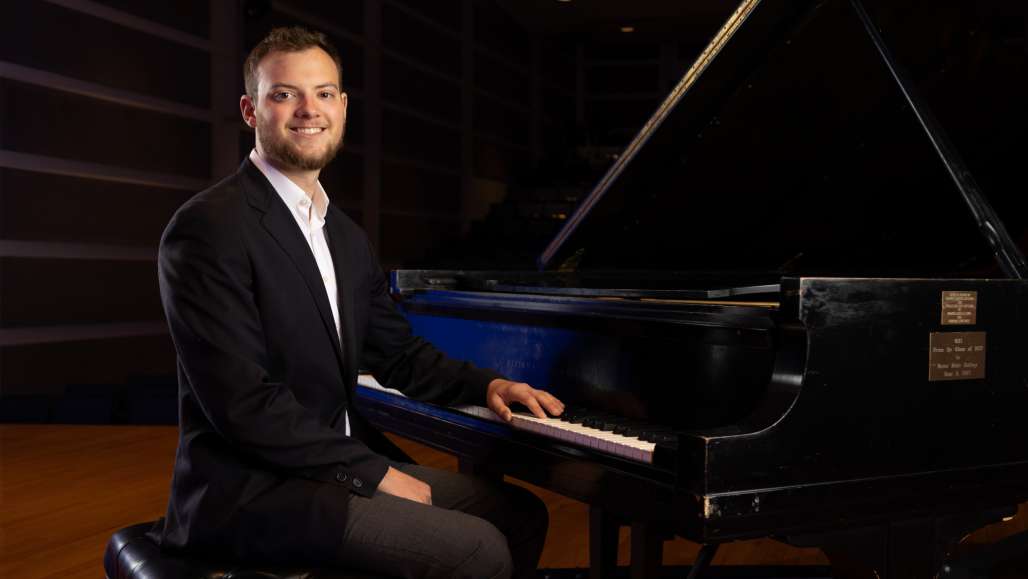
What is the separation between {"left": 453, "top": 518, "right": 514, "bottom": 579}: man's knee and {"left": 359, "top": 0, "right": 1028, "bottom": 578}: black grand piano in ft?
0.69

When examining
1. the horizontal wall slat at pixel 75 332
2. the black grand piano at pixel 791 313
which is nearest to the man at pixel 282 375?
the black grand piano at pixel 791 313

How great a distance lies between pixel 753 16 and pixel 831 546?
1.11 m

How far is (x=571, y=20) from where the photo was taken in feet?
45.5

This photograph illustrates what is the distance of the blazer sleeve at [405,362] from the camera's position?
6.37 feet

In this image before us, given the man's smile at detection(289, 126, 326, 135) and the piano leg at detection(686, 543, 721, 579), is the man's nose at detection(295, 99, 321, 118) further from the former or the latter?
the piano leg at detection(686, 543, 721, 579)

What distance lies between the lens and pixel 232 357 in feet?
4.75

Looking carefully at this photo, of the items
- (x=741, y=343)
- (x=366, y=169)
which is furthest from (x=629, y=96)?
(x=741, y=343)

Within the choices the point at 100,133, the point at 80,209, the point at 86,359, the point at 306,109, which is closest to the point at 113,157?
the point at 100,133

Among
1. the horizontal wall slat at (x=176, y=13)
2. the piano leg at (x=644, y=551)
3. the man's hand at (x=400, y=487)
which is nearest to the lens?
the man's hand at (x=400, y=487)

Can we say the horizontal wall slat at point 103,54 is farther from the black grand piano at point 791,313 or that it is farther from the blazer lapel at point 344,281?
the blazer lapel at point 344,281

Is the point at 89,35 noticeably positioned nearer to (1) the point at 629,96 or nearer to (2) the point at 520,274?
(2) the point at 520,274

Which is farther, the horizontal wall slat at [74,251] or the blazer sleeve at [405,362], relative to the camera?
the horizontal wall slat at [74,251]

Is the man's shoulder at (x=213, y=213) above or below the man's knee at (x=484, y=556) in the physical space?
above

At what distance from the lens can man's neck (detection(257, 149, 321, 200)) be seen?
1.66 m
